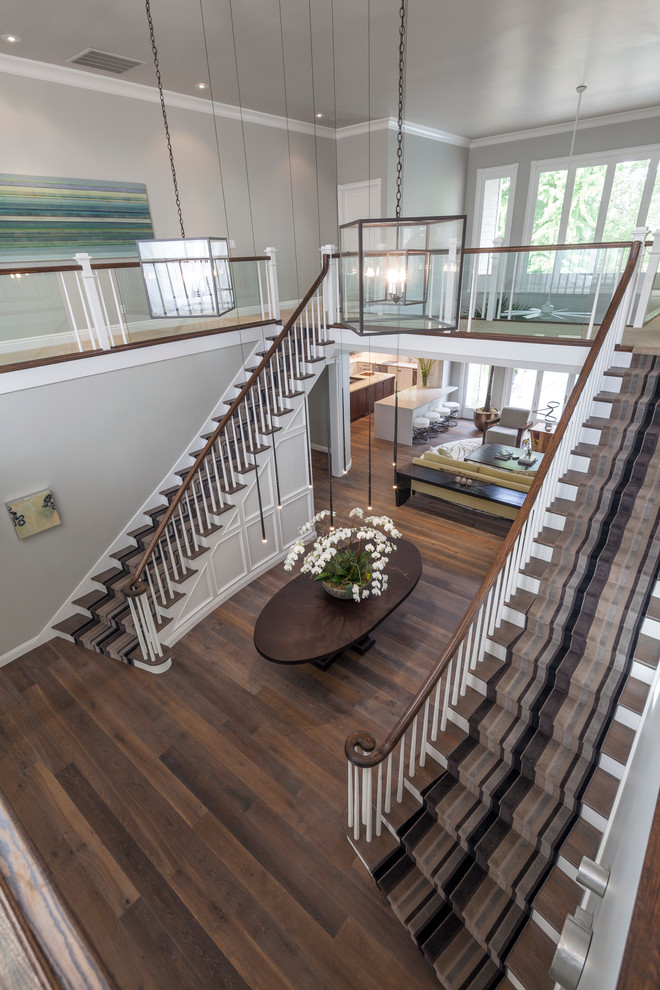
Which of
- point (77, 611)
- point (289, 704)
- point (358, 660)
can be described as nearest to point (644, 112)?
point (358, 660)

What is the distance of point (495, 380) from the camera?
10.5 m

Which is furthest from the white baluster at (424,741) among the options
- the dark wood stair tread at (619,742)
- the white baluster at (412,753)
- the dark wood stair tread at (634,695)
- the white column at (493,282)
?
the white column at (493,282)

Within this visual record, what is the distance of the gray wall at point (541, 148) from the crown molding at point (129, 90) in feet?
11.5

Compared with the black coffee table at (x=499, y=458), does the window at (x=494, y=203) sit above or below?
above

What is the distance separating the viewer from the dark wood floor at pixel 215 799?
8.67 feet

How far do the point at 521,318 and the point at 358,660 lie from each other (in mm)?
4363

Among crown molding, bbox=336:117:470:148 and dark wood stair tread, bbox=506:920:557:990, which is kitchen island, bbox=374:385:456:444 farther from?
dark wood stair tread, bbox=506:920:557:990

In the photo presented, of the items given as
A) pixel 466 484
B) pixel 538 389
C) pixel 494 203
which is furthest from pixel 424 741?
pixel 494 203

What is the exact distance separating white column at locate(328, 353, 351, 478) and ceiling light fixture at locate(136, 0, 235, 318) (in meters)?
4.06

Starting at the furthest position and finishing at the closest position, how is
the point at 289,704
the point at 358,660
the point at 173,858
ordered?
the point at 358,660 < the point at 289,704 < the point at 173,858

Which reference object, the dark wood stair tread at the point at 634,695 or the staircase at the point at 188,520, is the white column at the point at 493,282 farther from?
the dark wood stair tread at the point at 634,695

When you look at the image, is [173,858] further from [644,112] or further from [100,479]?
[644,112]

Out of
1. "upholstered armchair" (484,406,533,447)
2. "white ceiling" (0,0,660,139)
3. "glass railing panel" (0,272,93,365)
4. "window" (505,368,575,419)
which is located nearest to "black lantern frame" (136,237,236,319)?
"glass railing panel" (0,272,93,365)

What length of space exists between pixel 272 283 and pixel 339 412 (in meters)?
2.49
